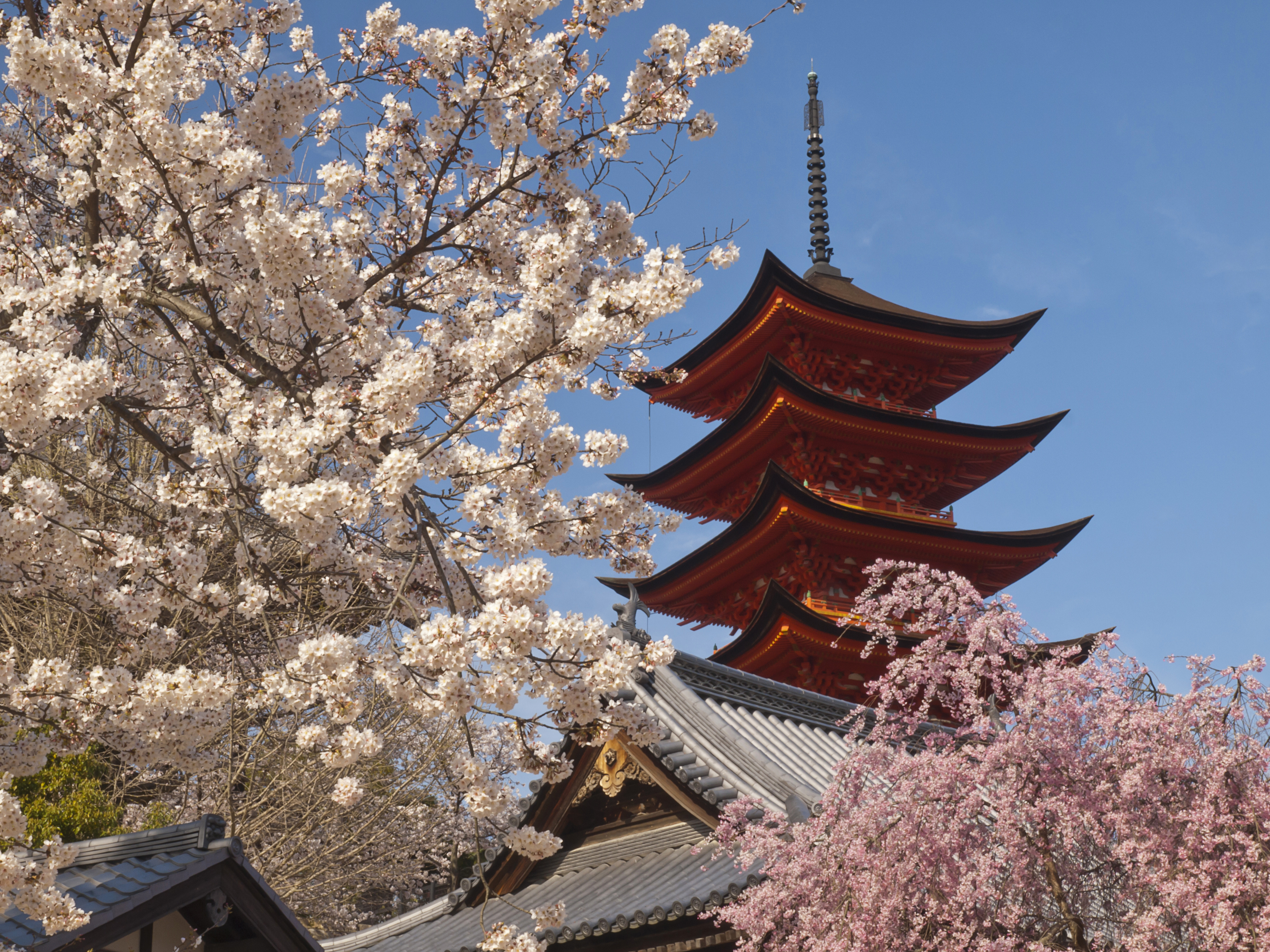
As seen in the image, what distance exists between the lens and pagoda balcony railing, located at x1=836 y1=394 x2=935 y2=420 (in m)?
20.6

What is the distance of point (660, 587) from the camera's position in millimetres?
21094

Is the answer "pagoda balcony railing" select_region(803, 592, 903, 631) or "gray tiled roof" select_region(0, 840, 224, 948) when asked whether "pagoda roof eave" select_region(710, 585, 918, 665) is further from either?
"gray tiled roof" select_region(0, 840, 224, 948)

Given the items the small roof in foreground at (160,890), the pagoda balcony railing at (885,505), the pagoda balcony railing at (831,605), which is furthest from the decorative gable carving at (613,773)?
the pagoda balcony railing at (885,505)

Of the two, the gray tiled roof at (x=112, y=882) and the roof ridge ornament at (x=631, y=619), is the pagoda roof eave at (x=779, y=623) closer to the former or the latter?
the roof ridge ornament at (x=631, y=619)

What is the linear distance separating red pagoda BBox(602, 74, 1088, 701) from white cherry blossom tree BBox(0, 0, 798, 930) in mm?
11493

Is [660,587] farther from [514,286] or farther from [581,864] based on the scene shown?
Result: [514,286]

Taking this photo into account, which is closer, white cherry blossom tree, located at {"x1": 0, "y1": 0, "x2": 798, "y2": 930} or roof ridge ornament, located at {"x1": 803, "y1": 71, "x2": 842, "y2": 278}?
white cherry blossom tree, located at {"x1": 0, "y1": 0, "x2": 798, "y2": 930}

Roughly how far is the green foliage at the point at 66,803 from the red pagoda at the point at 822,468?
33.7ft

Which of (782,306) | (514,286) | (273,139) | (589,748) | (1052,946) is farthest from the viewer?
(782,306)

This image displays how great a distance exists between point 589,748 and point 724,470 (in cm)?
1272

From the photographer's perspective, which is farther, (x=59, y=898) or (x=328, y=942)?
(x=328, y=942)

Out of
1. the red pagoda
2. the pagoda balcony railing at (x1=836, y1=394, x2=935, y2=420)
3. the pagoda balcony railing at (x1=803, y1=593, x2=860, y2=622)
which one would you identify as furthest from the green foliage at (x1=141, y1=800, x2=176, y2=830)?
the pagoda balcony railing at (x1=836, y1=394, x2=935, y2=420)

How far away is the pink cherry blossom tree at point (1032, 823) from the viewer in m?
5.40

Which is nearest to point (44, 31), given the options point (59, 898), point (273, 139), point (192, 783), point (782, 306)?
point (273, 139)
